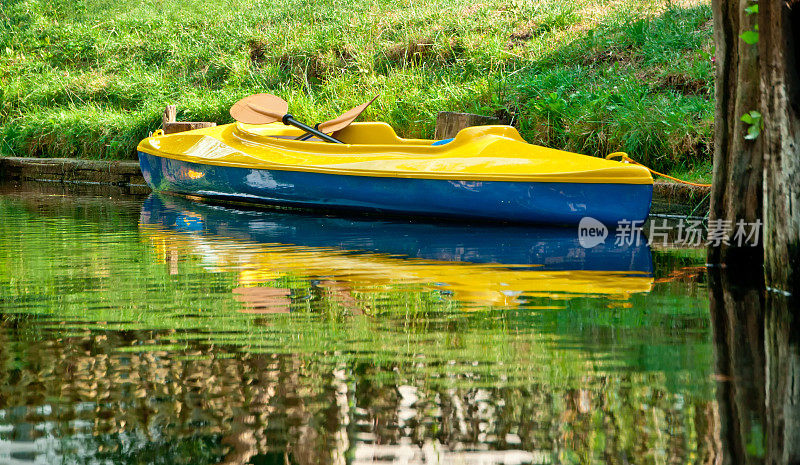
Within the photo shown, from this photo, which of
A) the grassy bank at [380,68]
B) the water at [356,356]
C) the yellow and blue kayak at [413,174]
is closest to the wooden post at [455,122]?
the yellow and blue kayak at [413,174]

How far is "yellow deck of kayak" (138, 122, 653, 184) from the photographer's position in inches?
251

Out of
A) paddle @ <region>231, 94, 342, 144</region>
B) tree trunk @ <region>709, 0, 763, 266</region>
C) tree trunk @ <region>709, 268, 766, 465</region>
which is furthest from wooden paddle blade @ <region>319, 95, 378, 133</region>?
tree trunk @ <region>709, 268, 766, 465</region>

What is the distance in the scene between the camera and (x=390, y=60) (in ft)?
39.0

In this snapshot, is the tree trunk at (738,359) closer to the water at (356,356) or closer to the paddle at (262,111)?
the water at (356,356)

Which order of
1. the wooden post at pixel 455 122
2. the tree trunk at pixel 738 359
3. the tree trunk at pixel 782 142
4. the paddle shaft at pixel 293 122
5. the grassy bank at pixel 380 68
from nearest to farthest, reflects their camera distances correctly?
the tree trunk at pixel 738 359 < the tree trunk at pixel 782 142 < the paddle shaft at pixel 293 122 < the wooden post at pixel 455 122 < the grassy bank at pixel 380 68

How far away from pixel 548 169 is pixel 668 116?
1.92 m

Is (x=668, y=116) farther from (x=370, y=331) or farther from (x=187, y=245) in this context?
(x=370, y=331)

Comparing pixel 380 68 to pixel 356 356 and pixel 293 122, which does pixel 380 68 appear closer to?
pixel 293 122

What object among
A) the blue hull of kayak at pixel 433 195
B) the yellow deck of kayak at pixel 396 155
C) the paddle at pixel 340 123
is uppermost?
the paddle at pixel 340 123

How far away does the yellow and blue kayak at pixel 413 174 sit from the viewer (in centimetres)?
631

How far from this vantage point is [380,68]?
11.8 m

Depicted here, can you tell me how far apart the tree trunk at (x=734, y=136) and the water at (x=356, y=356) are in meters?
0.32

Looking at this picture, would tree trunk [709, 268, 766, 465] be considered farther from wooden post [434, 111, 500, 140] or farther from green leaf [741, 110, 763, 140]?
wooden post [434, 111, 500, 140]

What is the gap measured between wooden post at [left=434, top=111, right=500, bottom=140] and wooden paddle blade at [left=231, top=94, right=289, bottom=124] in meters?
1.45
